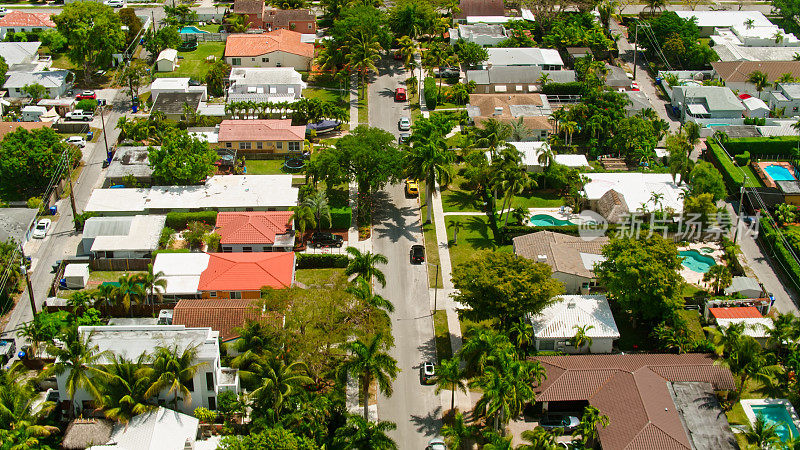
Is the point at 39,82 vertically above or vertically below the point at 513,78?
below

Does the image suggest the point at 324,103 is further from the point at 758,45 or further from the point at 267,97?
the point at 758,45

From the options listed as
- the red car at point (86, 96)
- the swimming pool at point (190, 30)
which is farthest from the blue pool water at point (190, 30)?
the red car at point (86, 96)

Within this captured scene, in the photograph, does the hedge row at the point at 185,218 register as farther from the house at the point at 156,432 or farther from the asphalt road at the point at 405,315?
the house at the point at 156,432

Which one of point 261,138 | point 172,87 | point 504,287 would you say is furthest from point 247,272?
point 172,87

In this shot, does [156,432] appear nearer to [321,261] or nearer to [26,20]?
[321,261]

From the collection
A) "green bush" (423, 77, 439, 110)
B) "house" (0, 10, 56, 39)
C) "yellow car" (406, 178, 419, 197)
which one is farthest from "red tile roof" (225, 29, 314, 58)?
"yellow car" (406, 178, 419, 197)

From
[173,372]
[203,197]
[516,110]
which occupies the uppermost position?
[173,372]
